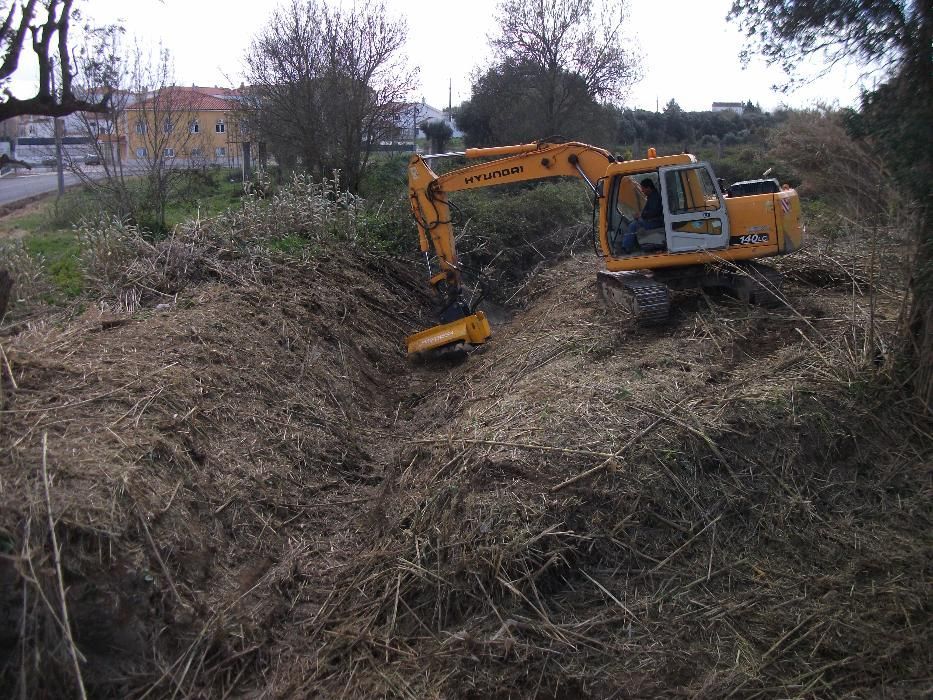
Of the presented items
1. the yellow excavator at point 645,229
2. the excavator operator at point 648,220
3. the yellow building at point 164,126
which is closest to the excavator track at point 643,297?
the yellow excavator at point 645,229

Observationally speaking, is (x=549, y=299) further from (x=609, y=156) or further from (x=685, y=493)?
(x=685, y=493)

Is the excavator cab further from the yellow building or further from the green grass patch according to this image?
the yellow building

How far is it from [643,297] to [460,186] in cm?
321

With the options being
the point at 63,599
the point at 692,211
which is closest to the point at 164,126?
the point at 692,211

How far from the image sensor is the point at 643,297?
29.1 ft

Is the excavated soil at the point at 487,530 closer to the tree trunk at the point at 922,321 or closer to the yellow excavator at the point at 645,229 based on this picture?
the tree trunk at the point at 922,321

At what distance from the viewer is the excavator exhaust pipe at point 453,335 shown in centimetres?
1038

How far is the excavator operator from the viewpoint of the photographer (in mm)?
9883

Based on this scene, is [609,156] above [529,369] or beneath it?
above

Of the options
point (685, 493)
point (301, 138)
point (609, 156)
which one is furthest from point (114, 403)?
point (301, 138)

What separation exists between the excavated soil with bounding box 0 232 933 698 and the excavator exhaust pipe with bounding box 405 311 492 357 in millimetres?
2523

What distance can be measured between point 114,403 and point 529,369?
13.3 ft

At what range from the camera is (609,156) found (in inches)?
400

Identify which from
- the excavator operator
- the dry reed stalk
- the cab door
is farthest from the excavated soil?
the excavator operator
